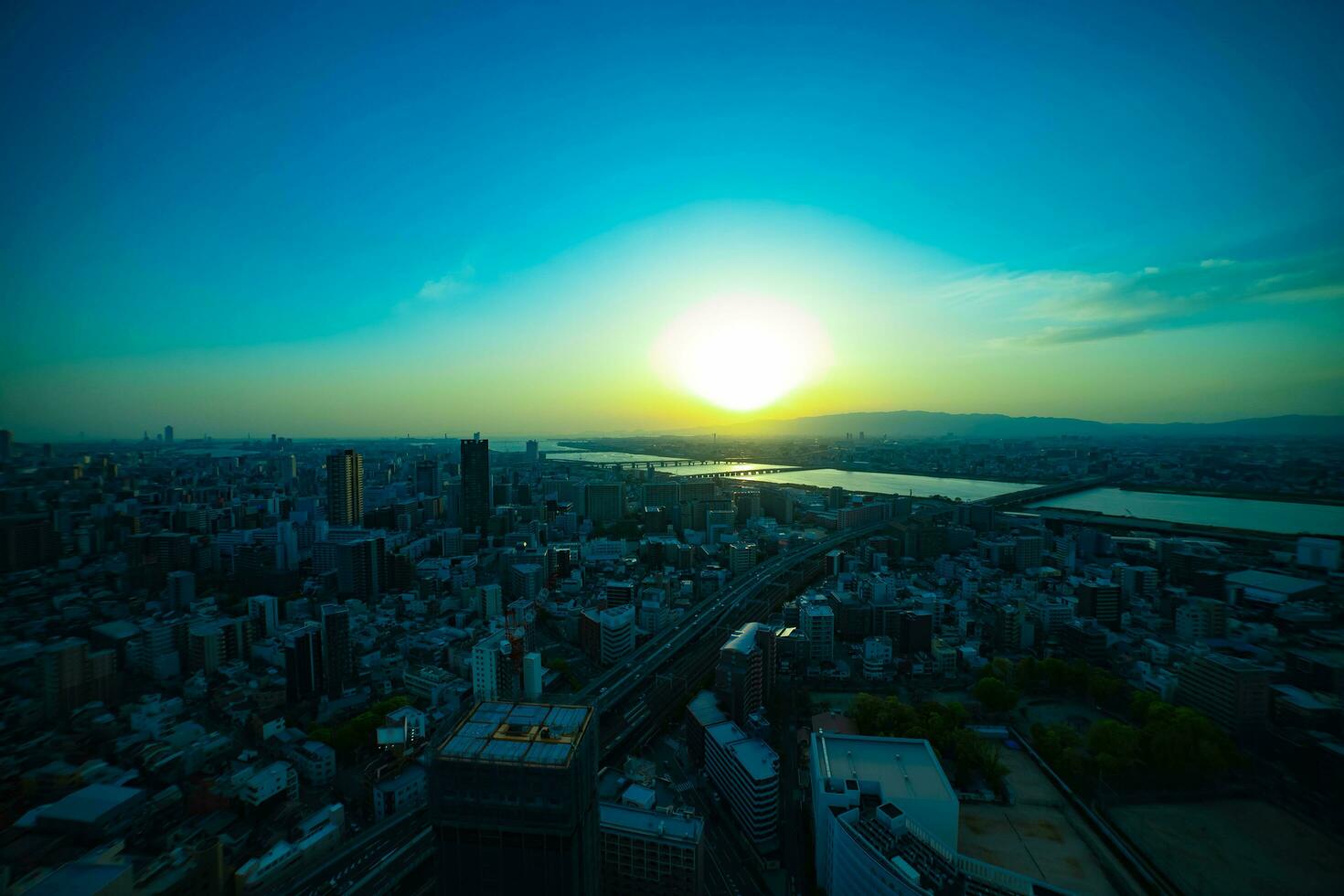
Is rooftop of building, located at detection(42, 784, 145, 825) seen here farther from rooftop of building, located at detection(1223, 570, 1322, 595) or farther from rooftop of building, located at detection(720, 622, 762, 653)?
rooftop of building, located at detection(1223, 570, 1322, 595)

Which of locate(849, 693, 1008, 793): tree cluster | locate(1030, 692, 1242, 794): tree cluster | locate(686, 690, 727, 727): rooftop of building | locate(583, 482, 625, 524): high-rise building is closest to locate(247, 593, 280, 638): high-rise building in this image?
locate(686, 690, 727, 727): rooftop of building

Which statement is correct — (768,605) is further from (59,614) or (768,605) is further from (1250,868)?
(59,614)

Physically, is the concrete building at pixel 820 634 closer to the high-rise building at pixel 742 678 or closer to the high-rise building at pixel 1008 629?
the high-rise building at pixel 742 678

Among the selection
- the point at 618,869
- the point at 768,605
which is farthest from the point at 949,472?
the point at 618,869

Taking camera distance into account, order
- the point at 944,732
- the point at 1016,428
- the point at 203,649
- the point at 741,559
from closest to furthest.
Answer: the point at 944,732
the point at 203,649
the point at 741,559
the point at 1016,428

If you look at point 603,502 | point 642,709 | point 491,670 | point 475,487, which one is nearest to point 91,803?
point 491,670

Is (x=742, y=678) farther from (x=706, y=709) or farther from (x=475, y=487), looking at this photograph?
(x=475, y=487)

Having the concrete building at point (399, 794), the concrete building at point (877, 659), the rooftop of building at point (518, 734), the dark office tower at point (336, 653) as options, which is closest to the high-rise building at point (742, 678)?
the concrete building at point (877, 659)
